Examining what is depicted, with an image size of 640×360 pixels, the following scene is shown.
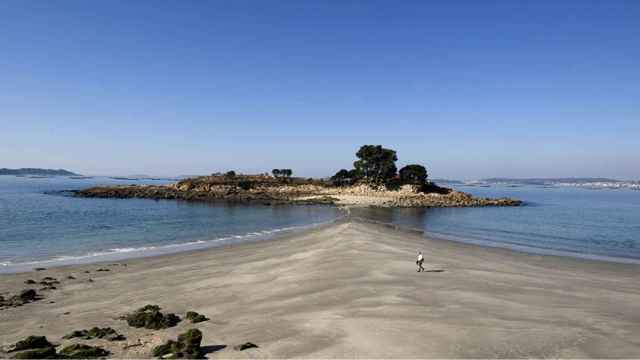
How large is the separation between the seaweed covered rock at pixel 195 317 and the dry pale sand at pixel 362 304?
18.0 inches

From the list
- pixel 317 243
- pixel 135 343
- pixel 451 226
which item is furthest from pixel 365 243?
pixel 451 226

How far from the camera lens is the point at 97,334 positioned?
1653cm

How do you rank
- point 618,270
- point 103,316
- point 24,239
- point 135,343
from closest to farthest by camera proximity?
point 135,343, point 103,316, point 618,270, point 24,239

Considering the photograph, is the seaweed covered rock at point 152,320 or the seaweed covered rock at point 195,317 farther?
the seaweed covered rock at point 195,317

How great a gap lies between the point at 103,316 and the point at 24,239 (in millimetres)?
31743

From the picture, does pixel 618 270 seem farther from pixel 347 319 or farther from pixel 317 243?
pixel 347 319

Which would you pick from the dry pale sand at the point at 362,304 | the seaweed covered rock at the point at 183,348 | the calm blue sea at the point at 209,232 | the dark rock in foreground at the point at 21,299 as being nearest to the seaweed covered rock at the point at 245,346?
the dry pale sand at the point at 362,304

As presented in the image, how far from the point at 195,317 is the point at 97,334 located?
3.47 m

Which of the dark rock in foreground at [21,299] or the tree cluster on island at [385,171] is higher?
the tree cluster on island at [385,171]

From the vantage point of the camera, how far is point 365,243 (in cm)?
3812

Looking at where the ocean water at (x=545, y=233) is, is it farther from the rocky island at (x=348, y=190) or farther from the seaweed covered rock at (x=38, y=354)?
the seaweed covered rock at (x=38, y=354)

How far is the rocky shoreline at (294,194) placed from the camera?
106 meters

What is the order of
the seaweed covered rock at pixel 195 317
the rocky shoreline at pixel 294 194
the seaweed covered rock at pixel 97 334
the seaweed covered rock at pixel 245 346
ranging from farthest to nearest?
1. the rocky shoreline at pixel 294 194
2. the seaweed covered rock at pixel 195 317
3. the seaweed covered rock at pixel 97 334
4. the seaweed covered rock at pixel 245 346

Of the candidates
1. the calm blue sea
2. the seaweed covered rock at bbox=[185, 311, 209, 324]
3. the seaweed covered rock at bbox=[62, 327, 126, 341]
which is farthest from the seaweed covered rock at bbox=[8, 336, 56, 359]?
the calm blue sea
